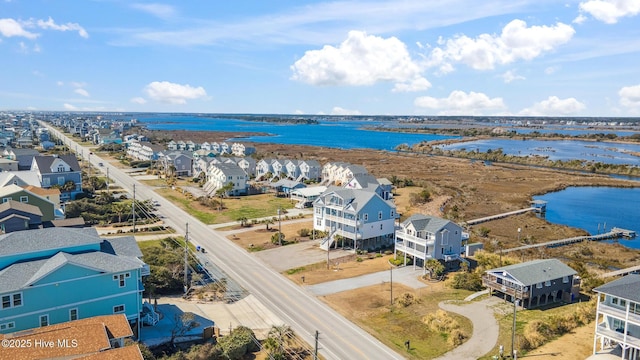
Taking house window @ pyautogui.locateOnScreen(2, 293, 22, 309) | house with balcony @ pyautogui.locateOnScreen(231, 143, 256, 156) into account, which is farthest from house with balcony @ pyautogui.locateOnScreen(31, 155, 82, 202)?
house with balcony @ pyautogui.locateOnScreen(231, 143, 256, 156)

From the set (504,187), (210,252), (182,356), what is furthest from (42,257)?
(504,187)

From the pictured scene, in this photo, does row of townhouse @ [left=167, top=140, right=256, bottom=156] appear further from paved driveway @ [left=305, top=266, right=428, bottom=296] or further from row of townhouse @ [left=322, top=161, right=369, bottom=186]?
paved driveway @ [left=305, top=266, right=428, bottom=296]

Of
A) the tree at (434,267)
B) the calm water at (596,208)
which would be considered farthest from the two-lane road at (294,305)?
the calm water at (596,208)

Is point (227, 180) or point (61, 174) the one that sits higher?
point (61, 174)

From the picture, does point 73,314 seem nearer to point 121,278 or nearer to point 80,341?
point 121,278

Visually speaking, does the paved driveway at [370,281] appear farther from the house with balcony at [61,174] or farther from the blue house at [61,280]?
the house with balcony at [61,174]

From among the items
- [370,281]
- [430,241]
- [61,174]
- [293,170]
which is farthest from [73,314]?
[293,170]
